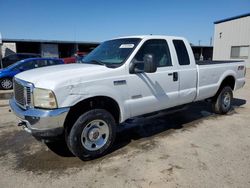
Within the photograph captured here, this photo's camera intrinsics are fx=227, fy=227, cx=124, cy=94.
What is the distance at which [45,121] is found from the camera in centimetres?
324

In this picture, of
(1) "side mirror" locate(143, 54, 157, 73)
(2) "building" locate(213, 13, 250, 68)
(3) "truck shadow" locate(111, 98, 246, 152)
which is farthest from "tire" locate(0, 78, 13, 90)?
(2) "building" locate(213, 13, 250, 68)

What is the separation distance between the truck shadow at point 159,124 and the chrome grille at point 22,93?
1.79 meters

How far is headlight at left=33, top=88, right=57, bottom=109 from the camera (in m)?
3.23

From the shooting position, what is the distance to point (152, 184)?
3109mm

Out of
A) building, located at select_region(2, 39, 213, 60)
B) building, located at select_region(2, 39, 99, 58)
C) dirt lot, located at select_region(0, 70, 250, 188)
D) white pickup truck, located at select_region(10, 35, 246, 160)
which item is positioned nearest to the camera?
dirt lot, located at select_region(0, 70, 250, 188)

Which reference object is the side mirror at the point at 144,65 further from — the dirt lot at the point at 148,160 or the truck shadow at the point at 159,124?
the dirt lot at the point at 148,160

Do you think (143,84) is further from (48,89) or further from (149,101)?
(48,89)

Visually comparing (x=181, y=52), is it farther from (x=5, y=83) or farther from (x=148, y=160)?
(x=5, y=83)

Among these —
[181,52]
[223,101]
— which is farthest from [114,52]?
[223,101]

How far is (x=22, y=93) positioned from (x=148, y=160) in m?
2.33

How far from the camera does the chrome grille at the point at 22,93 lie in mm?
3451

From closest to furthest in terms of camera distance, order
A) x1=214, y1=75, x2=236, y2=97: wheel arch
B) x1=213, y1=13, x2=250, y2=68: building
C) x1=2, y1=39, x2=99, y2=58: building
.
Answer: x1=214, y1=75, x2=236, y2=97: wheel arch
x1=213, y1=13, x2=250, y2=68: building
x1=2, y1=39, x2=99, y2=58: building

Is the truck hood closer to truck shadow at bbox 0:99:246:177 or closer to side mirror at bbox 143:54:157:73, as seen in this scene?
side mirror at bbox 143:54:157:73

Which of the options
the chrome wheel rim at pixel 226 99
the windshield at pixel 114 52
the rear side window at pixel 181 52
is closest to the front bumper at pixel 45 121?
the windshield at pixel 114 52
